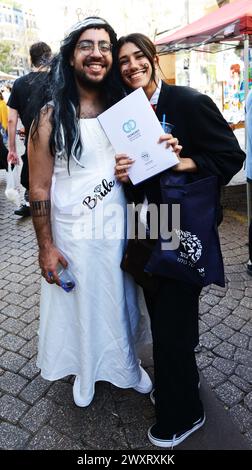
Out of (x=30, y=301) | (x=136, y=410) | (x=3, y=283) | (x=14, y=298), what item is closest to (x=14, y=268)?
(x=3, y=283)

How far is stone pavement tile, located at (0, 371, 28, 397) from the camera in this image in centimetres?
257

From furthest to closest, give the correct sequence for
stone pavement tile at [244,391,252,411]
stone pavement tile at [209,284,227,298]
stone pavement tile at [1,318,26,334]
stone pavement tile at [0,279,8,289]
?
1. stone pavement tile at [0,279,8,289]
2. stone pavement tile at [209,284,227,298]
3. stone pavement tile at [1,318,26,334]
4. stone pavement tile at [244,391,252,411]

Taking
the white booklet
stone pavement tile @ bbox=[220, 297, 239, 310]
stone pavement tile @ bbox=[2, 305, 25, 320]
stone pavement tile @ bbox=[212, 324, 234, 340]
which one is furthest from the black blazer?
stone pavement tile @ bbox=[2, 305, 25, 320]

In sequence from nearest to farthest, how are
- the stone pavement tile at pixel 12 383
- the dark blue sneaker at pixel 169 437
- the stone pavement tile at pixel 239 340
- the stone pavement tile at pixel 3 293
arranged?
the dark blue sneaker at pixel 169 437
the stone pavement tile at pixel 12 383
the stone pavement tile at pixel 239 340
the stone pavement tile at pixel 3 293

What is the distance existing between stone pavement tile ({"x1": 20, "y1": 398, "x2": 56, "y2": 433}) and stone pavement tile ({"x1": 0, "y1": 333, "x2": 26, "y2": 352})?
2.09 feet

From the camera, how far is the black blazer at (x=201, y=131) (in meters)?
1.78

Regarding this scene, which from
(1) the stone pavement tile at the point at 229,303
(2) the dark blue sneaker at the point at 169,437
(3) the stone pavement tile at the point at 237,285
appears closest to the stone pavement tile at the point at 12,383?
(2) the dark blue sneaker at the point at 169,437

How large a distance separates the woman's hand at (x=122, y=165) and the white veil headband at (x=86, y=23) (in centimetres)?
63

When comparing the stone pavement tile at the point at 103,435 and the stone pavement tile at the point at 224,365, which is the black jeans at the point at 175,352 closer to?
A: the stone pavement tile at the point at 103,435

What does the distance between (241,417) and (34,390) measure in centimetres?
126

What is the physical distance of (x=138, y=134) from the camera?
178 cm

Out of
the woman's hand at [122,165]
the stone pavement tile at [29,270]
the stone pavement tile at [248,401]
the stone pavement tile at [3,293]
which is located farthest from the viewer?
the stone pavement tile at [29,270]

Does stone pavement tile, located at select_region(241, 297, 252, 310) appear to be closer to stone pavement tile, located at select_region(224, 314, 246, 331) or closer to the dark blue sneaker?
stone pavement tile, located at select_region(224, 314, 246, 331)

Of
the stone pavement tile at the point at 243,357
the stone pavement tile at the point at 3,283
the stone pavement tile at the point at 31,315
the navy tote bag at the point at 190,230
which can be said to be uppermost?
the navy tote bag at the point at 190,230
